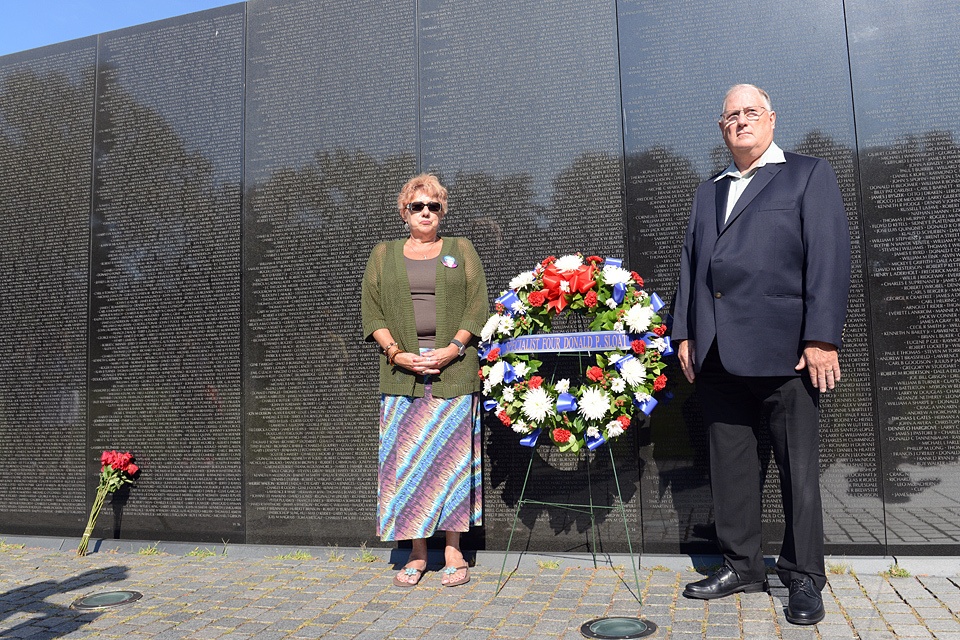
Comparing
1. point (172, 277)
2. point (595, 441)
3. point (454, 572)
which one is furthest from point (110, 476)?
point (595, 441)

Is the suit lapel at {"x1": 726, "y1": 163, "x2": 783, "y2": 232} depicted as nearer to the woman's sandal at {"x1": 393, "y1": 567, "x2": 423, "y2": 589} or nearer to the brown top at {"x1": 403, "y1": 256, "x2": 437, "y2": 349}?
the brown top at {"x1": 403, "y1": 256, "x2": 437, "y2": 349}

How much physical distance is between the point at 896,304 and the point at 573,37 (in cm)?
288

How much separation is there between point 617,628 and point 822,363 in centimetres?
164

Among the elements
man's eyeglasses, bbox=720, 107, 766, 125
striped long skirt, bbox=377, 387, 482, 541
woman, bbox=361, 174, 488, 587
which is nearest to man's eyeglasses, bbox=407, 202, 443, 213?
woman, bbox=361, 174, 488, 587

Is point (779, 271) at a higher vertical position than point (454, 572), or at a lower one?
higher

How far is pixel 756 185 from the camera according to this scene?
3928mm

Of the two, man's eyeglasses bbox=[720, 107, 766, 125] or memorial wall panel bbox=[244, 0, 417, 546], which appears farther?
memorial wall panel bbox=[244, 0, 417, 546]

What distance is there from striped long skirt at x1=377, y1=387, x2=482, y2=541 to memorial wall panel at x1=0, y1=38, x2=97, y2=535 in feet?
10.7

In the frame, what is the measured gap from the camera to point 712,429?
418 cm

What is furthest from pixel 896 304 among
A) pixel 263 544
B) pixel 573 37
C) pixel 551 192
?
pixel 263 544

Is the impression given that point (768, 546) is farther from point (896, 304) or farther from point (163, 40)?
point (163, 40)

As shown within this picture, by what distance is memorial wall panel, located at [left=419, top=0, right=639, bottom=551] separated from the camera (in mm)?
5223

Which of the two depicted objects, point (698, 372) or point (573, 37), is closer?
point (698, 372)

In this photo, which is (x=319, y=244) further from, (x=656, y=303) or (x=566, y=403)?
(x=656, y=303)
